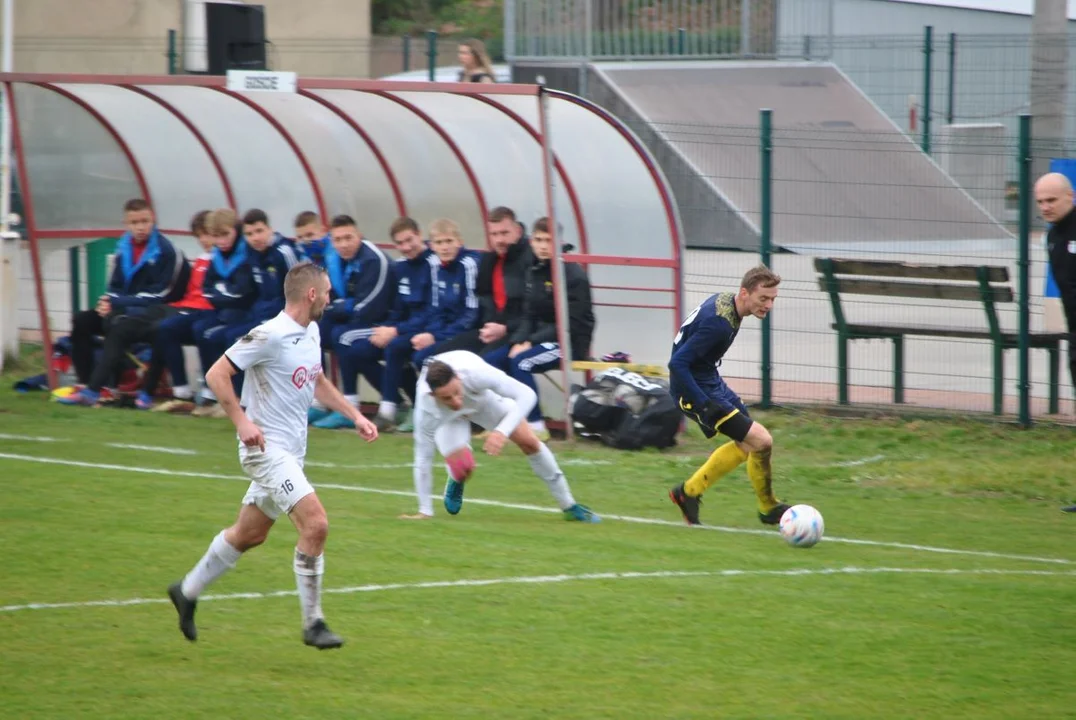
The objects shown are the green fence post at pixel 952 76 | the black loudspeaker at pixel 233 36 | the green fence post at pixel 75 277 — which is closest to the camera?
the black loudspeaker at pixel 233 36

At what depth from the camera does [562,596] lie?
7359mm

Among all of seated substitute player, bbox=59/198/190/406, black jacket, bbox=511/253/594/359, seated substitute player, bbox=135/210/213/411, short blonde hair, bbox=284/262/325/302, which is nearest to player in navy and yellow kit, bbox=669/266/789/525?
short blonde hair, bbox=284/262/325/302

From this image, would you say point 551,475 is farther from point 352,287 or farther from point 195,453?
point 352,287

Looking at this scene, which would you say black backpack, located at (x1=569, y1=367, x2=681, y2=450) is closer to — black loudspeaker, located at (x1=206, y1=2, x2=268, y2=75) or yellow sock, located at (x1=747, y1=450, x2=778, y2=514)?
yellow sock, located at (x1=747, y1=450, x2=778, y2=514)

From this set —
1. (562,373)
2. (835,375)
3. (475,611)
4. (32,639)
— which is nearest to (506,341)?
(562,373)

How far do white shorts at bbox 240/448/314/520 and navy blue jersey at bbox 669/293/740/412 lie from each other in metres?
3.22

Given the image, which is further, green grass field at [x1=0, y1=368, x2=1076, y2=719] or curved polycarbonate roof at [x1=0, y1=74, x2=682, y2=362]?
curved polycarbonate roof at [x1=0, y1=74, x2=682, y2=362]

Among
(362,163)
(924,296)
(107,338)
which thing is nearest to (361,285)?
(362,163)

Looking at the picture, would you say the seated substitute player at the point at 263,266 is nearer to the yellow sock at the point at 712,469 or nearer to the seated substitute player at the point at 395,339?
the seated substitute player at the point at 395,339

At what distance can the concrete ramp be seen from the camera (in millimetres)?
19453

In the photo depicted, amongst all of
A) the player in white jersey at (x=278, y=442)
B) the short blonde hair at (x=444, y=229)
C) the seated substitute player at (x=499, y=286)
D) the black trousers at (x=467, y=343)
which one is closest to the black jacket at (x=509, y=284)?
the seated substitute player at (x=499, y=286)

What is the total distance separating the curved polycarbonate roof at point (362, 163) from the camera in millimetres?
13148

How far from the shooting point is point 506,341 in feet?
41.7

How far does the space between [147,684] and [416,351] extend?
7092mm
